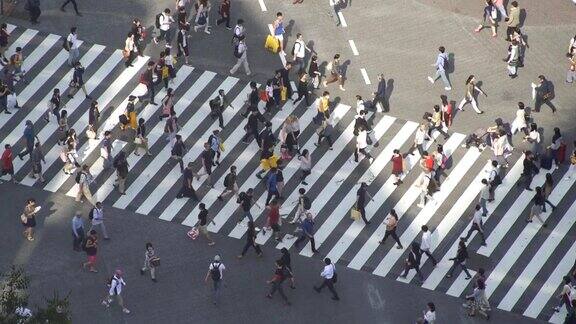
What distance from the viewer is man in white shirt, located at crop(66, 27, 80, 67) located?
2402 inches

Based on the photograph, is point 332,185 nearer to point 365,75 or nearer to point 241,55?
point 365,75

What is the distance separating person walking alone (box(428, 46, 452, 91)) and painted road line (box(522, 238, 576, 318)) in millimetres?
8728

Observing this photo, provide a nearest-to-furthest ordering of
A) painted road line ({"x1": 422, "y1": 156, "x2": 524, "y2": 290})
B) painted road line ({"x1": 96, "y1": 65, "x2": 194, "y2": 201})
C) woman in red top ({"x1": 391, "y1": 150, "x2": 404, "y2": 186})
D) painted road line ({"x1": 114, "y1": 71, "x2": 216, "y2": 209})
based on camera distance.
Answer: painted road line ({"x1": 422, "y1": 156, "x2": 524, "y2": 290}) < painted road line ({"x1": 114, "y1": 71, "x2": 216, "y2": 209}) < painted road line ({"x1": 96, "y1": 65, "x2": 194, "y2": 201}) < woman in red top ({"x1": 391, "y1": 150, "x2": 404, "y2": 186})

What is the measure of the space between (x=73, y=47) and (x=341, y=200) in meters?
11.7

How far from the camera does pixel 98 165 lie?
2295 inches

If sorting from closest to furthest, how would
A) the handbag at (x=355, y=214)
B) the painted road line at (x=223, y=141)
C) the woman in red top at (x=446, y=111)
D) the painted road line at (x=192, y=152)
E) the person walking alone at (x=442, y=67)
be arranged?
the handbag at (x=355, y=214) → the painted road line at (x=223, y=141) → the painted road line at (x=192, y=152) → the woman in red top at (x=446, y=111) → the person walking alone at (x=442, y=67)

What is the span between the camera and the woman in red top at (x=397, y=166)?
57531mm

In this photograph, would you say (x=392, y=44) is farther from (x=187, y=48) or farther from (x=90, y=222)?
(x=90, y=222)

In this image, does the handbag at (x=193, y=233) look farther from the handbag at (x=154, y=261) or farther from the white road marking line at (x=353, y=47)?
the white road marking line at (x=353, y=47)

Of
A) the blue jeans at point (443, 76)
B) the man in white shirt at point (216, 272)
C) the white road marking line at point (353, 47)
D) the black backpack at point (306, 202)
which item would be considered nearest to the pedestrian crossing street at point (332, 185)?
the black backpack at point (306, 202)

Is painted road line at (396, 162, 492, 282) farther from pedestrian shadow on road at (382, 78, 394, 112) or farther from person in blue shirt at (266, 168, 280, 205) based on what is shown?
person in blue shirt at (266, 168, 280, 205)

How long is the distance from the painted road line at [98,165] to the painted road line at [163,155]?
4.25ft

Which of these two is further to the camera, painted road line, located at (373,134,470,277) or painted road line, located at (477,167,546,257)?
painted road line, located at (477,167,546,257)

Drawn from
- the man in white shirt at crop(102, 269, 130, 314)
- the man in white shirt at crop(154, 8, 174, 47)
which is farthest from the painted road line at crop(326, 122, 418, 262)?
the man in white shirt at crop(154, 8, 174, 47)
